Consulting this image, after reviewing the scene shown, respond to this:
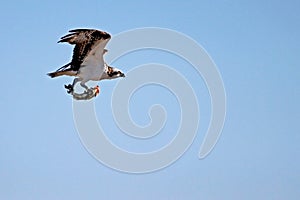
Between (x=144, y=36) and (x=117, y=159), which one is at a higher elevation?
(x=144, y=36)

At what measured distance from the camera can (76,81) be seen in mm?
23562

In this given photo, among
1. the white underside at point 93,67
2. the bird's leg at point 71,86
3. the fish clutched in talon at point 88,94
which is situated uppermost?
the white underside at point 93,67

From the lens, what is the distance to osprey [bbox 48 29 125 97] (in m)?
22.7

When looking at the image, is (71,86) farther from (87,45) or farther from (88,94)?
(87,45)

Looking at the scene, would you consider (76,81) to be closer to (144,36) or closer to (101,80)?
(101,80)

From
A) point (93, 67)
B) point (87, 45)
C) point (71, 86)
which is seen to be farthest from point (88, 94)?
point (87, 45)

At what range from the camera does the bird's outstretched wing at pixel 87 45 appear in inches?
890

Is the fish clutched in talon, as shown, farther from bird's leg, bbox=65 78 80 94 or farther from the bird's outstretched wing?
the bird's outstretched wing

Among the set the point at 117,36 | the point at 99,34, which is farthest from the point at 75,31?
the point at 117,36

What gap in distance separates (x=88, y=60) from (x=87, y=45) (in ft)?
2.01

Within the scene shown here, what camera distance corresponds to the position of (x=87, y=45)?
906 inches

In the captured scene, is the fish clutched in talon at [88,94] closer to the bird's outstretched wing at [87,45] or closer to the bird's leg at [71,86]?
the bird's leg at [71,86]

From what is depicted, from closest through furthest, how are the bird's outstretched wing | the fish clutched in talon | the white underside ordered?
the bird's outstretched wing < the fish clutched in talon < the white underside

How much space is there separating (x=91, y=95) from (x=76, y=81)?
0.61 metres
